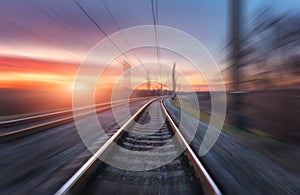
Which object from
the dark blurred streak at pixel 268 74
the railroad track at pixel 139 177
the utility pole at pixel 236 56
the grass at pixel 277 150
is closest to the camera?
the railroad track at pixel 139 177

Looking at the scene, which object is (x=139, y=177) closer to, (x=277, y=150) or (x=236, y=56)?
(x=277, y=150)

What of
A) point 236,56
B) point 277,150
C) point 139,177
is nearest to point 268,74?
point 236,56

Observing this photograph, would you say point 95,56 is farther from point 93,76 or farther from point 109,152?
point 109,152

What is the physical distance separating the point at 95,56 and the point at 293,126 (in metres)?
17.8

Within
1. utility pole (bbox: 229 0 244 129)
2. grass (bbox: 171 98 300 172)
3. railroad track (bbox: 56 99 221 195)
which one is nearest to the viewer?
railroad track (bbox: 56 99 221 195)

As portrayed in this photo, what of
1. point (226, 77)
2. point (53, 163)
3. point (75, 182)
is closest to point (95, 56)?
point (226, 77)

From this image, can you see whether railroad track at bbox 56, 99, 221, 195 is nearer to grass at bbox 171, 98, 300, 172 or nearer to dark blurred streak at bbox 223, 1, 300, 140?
grass at bbox 171, 98, 300, 172

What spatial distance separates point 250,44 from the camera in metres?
7.75

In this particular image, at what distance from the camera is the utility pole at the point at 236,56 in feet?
25.9

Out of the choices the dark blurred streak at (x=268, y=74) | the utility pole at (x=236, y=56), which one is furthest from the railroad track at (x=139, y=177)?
the utility pole at (x=236, y=56)

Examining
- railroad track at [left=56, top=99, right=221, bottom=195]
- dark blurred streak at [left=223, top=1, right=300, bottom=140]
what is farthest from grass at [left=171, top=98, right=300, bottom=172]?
railroad track at [left=56, top=99, right=221, bottom=195]

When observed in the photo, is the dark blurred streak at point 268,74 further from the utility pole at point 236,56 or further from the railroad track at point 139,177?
the railroad track at point 139,177

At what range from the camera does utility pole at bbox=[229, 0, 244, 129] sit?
790 cm

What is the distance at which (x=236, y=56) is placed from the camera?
8289 millimetres
